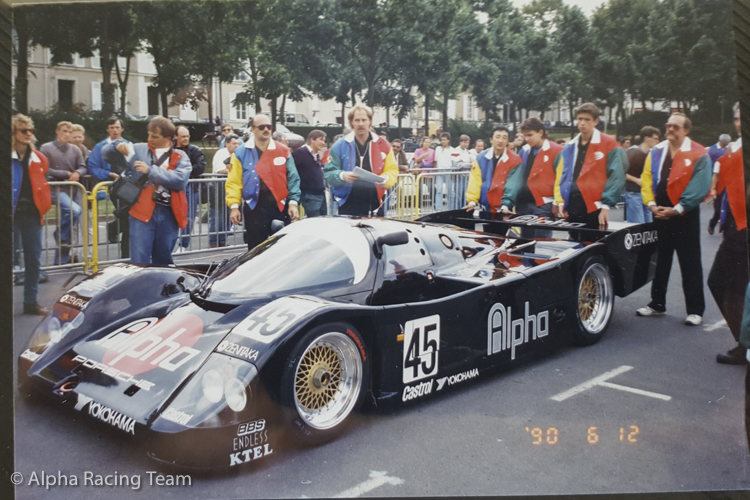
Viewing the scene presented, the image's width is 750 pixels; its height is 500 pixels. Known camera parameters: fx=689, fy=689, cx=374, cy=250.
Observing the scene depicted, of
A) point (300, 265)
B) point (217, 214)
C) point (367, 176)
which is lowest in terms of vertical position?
point (300, 265)

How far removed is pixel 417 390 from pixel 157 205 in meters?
2.16

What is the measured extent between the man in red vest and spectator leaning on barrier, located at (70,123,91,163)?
10.3 feet

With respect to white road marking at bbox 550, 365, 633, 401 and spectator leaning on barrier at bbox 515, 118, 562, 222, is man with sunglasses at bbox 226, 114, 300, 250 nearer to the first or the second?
spectator leaning on barrier at bbox 515, 118, 562, 222

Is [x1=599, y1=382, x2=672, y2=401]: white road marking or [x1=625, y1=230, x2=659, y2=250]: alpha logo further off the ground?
[x1=625, y1=230, x2=659, y2=250]: alpha logo

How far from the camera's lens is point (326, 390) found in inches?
130

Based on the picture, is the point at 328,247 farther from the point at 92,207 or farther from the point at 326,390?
the point at 92,207

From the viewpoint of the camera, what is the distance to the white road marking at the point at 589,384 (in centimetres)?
381

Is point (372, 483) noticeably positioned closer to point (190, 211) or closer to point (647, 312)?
point (647, 312)

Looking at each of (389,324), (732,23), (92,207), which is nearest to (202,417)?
Answer: (389,324)

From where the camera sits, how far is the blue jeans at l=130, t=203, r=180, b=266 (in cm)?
446

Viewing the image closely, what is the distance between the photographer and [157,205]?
4.54m

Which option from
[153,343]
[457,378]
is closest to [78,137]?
[153,343]

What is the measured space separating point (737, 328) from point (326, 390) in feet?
Answer: 7.08

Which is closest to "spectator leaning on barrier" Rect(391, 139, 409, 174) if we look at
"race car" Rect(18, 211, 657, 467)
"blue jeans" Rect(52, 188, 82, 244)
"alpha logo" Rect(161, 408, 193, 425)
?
"race car" Rect(18, 211, 657, 467)
